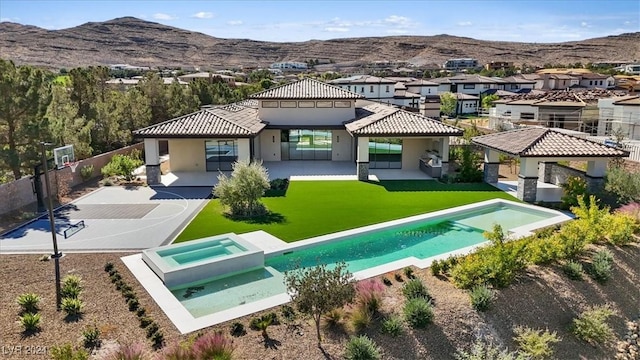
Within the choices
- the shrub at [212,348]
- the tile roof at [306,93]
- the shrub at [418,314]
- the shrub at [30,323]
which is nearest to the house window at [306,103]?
the tile roof at [306,93]

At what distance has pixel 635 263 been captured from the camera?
15.3 metres

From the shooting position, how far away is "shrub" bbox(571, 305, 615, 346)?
12055 mm

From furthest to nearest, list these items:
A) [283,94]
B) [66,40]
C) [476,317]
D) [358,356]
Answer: [66,40], [283,94], [476,317], [358,356]

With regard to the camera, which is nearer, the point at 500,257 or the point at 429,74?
the point at 500,257

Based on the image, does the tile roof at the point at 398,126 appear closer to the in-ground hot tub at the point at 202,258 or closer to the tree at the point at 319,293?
the in-ground hot tub at the point at 202,258

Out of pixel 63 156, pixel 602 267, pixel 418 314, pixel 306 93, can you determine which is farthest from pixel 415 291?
pixel 306 93

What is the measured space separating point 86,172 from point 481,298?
22577 millimetres

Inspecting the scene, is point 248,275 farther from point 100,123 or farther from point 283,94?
point 100,123

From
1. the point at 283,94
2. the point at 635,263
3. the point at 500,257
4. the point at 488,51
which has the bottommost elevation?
the point at 635,263

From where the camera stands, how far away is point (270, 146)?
107ft

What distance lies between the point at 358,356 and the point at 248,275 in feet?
17.0

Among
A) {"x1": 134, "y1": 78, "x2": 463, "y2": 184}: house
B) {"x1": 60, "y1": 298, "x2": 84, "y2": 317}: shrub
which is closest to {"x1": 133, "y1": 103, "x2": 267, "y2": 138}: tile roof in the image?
{"x1": 134, "y1": 78, "x2": 463, "y2": 184}: house

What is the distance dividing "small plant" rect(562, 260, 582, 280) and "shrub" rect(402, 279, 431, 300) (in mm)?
4910

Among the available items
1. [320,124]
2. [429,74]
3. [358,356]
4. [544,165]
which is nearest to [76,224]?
[358,356]
